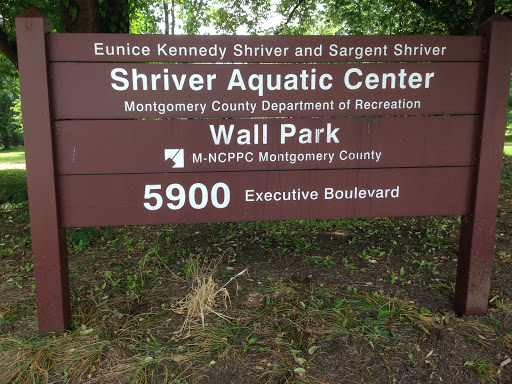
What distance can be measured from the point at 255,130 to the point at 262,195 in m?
0.41

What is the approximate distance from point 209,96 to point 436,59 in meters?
1.41

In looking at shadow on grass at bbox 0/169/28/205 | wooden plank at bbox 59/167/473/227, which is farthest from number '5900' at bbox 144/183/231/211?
shadow on grass at bbox 0/169/28/205

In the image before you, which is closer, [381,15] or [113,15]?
[113,15]

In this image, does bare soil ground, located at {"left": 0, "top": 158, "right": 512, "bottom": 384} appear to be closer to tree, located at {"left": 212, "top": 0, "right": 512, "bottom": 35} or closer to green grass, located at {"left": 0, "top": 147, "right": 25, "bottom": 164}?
tree, located at {"left": 212, "top": 0, "right": 512, "bottom": 35}

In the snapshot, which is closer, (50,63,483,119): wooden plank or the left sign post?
the left sign post

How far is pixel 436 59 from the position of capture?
249 cm

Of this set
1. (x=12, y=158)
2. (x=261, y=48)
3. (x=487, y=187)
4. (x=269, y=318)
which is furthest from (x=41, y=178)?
(x=12, y=158)

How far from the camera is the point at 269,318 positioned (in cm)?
272

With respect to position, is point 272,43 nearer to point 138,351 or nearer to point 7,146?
point 138,351

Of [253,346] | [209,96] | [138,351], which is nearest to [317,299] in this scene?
[253,346]

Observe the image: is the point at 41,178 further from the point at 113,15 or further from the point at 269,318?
the point at 113,15

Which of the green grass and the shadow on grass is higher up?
the shadow on grass

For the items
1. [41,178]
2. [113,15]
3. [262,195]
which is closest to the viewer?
[41,178]

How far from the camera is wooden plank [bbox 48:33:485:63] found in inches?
90.7
